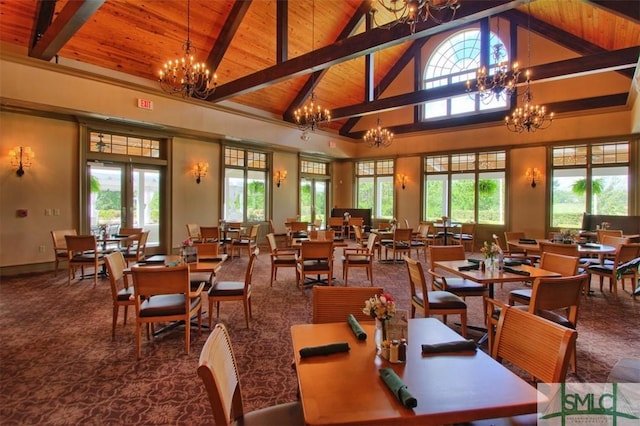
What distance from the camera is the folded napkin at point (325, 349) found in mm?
1591

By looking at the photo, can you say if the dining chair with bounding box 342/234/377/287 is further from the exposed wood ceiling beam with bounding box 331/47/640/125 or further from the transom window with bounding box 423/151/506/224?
the transom window with bounding box 423/151/506/224

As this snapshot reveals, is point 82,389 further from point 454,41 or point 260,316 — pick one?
point 454,41

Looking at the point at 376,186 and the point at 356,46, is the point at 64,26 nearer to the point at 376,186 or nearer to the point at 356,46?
the point at 356,46

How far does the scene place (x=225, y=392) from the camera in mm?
1377

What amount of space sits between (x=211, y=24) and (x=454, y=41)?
24.8ft

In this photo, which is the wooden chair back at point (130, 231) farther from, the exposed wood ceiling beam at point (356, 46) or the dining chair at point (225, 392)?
the dining chair at point (225, 392)

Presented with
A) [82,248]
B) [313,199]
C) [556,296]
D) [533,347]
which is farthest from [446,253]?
[313,199]

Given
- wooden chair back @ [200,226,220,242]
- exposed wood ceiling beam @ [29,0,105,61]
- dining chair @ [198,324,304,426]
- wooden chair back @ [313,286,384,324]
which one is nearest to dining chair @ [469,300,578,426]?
wooden chair back @ [313,286,384,324]

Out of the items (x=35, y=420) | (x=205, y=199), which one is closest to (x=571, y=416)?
(x=35, y=420)

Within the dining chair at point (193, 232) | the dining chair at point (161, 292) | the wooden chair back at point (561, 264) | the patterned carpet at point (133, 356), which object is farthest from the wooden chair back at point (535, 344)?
the dining chair at point (193, 232)

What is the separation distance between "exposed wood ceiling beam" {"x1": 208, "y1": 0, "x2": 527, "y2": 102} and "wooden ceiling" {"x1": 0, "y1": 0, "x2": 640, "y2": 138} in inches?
0.6

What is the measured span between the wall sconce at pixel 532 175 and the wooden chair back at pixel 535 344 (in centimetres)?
949

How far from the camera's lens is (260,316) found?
169 inches

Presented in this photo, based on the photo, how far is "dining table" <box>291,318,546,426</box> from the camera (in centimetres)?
117
